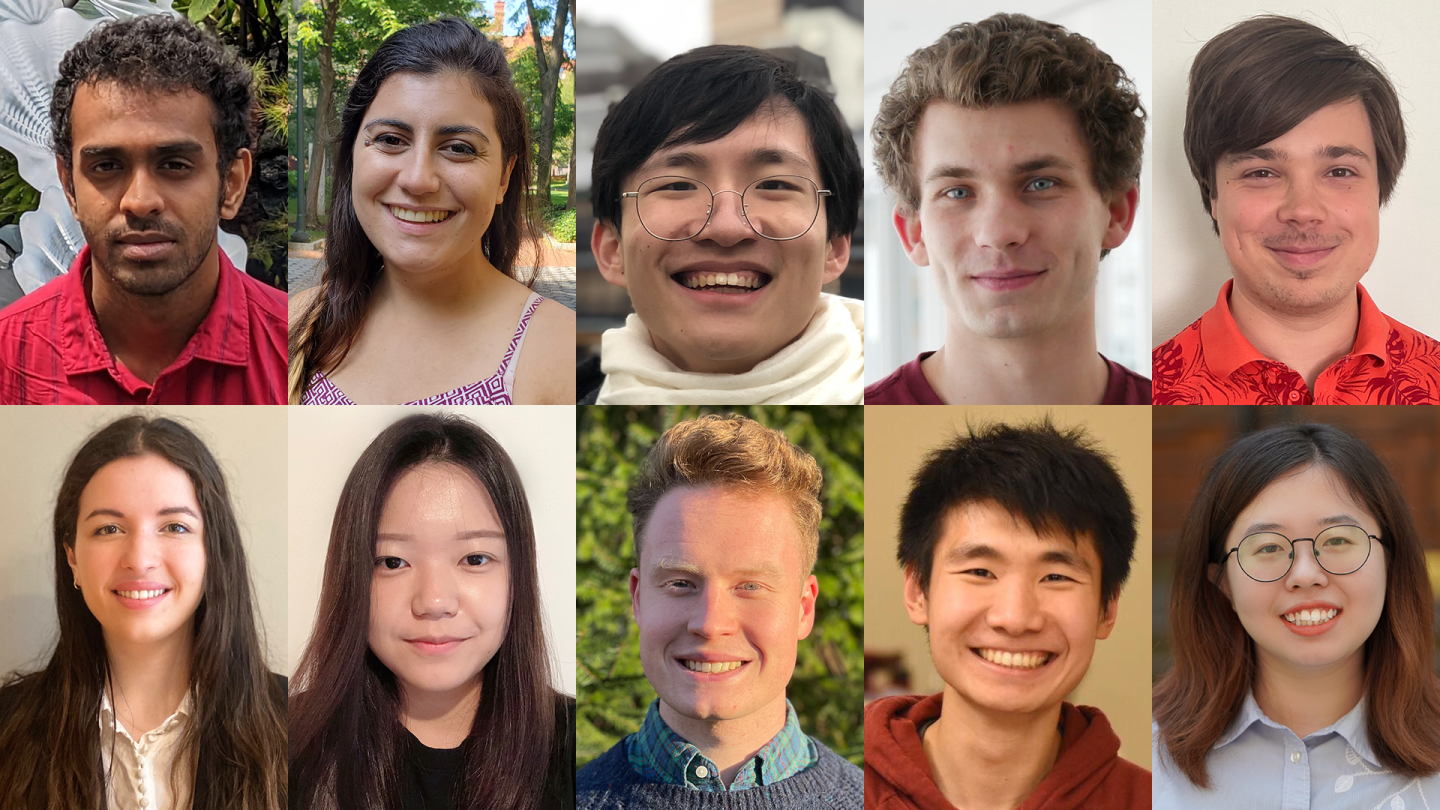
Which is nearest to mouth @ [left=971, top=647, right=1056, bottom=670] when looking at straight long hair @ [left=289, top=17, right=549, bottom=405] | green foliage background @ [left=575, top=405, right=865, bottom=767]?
green foliage background @ [left=575, top=405, right=865, bottom=767]

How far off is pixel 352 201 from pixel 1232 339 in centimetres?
222

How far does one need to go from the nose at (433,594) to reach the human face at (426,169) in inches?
28.8

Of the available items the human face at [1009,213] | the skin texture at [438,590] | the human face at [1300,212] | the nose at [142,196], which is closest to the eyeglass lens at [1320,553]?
the human face at [1300,212]

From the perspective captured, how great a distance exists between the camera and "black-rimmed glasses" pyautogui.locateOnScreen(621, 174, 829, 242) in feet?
8.63

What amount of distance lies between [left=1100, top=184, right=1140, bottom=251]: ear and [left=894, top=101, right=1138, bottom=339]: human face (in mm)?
44

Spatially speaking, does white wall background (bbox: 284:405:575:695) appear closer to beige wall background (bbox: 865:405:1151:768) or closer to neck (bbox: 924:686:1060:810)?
beige wall background (bbox: 865:405:1151:768)

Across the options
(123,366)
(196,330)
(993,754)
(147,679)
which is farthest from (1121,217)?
(147,679)

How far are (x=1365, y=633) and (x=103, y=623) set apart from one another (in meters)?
3.12

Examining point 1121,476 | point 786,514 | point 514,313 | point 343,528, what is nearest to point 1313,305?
point 1121,476

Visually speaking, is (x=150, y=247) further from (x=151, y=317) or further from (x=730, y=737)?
(x=730, y=737)

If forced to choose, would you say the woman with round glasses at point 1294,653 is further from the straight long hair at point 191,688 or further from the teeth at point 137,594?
the teeth at point 137,594

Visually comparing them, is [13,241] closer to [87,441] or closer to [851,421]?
[87,441]

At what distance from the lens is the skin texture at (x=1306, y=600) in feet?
9.01

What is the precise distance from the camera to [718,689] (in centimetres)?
265
